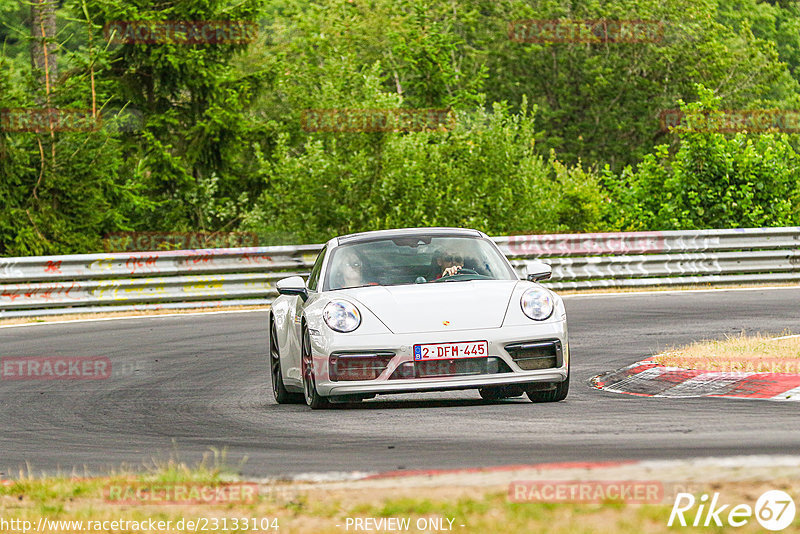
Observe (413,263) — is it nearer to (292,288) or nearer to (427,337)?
(292,288)

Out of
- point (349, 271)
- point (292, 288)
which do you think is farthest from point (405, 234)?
point (292, 288)

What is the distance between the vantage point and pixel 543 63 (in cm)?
5784

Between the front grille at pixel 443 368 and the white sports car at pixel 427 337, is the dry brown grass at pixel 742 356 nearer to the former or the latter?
the white sports car at pixel 427 337

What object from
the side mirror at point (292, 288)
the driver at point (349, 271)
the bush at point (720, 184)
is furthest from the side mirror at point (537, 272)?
the bush at point (720, 184)

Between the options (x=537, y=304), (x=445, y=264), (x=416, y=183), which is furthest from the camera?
(x=416, y=183)

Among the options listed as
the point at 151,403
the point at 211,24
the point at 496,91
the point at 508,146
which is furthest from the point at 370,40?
the point at 151,403

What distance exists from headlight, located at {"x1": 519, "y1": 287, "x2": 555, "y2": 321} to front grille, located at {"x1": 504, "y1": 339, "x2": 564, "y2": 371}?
0.20 meters

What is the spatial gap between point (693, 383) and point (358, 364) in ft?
8.52

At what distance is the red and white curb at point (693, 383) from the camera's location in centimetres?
916

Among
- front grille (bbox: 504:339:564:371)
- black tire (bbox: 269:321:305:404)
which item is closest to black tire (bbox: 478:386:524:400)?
front grille (bbox: 504:339:564:371)

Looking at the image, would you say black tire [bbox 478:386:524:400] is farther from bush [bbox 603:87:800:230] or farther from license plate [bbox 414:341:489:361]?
bush [bbox 603:87:800:230]

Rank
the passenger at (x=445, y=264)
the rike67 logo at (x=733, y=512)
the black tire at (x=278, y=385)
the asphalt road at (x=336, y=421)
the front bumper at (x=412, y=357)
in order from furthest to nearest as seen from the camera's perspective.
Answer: the black tire at (x=278, y=385)
the passenger at (x=445, y=264)
the front bumper at (x=412, y=357)
the asphalt road at (x=336, y=421)
the rike67 logo at (x=733, y=512)

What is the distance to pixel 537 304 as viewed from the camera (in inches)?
366

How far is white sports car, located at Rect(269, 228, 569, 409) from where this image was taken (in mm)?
8984
